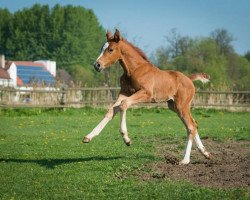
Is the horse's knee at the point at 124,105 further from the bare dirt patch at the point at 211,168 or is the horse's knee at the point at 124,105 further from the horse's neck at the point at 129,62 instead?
the bare dirt patch at the point at 211,168

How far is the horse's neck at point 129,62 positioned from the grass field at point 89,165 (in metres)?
2.03

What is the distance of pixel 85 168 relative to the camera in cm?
1072

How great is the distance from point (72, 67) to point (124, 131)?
86.3 meters

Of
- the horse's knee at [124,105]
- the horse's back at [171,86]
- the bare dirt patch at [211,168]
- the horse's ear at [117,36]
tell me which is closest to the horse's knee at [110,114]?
the horse's knee at [124,105]

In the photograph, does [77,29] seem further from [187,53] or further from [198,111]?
[198,111]

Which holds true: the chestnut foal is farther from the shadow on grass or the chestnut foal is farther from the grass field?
the shadow on grass

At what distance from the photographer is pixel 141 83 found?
11398 mm

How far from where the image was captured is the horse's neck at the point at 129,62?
1163cm

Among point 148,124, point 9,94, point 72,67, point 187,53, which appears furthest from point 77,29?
point 148,124

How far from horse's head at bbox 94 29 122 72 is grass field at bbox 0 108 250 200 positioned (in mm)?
2136

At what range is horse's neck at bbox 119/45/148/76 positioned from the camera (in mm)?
11633

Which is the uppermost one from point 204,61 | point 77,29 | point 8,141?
point 77,29

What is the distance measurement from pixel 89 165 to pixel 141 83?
210 centimetres

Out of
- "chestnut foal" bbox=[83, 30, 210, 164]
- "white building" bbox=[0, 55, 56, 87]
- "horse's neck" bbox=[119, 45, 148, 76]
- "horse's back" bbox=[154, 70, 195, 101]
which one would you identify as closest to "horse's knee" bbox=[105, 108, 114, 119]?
"chestnut foal" bbox=[83, 30, 210, 164]
